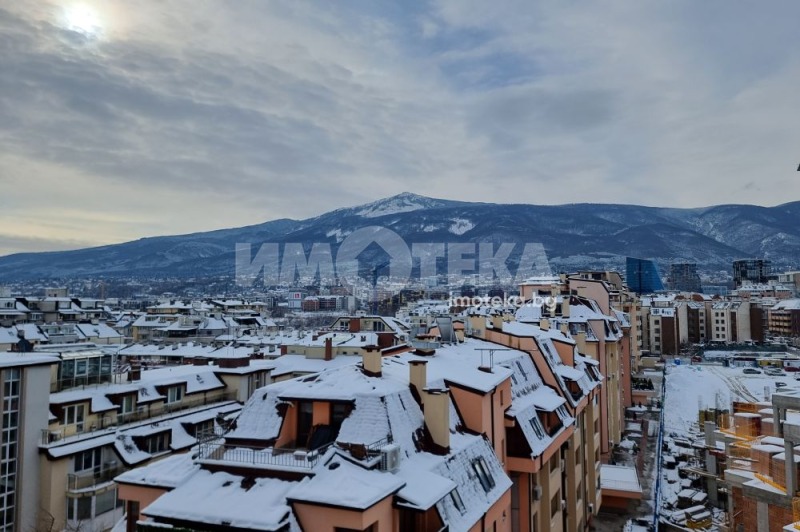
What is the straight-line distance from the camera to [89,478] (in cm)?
2375

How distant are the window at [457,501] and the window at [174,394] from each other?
24507mm

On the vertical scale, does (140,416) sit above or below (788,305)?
below

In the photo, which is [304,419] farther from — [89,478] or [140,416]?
[140,416]

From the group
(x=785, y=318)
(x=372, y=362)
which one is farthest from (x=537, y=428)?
(x=785, y=318)

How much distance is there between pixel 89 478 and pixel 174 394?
28.3ft

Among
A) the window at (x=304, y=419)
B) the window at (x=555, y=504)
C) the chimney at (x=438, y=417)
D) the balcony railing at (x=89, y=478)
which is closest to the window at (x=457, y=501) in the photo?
the chimney at (x=438, y=417)

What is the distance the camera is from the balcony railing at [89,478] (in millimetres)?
23469

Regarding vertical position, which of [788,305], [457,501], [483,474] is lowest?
[788,305]

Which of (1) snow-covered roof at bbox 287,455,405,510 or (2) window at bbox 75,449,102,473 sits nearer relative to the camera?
(1) snow-covered roof at bbox 287,455,405,510

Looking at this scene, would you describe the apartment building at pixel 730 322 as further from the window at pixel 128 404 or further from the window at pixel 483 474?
the window at pixel 483 474

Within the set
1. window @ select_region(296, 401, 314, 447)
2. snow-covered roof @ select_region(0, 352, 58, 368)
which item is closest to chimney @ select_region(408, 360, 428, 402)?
window @ select_region(296, 401, 314, 447)

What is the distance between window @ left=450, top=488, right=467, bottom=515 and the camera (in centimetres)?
1216

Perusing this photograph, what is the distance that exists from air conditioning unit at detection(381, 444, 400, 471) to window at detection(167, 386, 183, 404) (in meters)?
24.8

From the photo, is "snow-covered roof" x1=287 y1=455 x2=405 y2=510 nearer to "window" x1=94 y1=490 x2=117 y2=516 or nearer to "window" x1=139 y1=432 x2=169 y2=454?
"window" x1=94 y1=490 x2=117 y2=516
